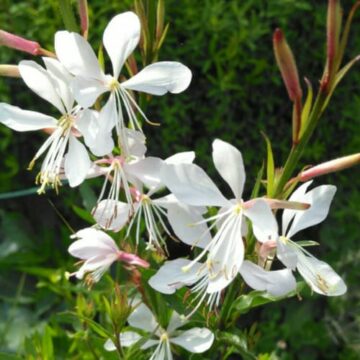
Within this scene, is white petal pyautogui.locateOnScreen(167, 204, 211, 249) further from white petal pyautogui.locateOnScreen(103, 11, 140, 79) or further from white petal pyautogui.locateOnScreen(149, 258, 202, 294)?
white petal pyautogui.locateOnScreen(103, 11, 140, 79)

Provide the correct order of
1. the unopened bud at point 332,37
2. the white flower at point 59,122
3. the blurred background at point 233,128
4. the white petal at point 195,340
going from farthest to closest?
the blurred background at point 233,128 < the white petal at point 195,340 < the white flower at point 59,122 < the unopened bud at point 332,37

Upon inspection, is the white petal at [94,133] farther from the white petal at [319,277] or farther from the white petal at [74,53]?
the white petal at [319,277]

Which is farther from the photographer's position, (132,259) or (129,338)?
(129,338)

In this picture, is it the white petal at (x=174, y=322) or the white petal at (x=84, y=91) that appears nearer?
the white petal at (x=84, y=91)

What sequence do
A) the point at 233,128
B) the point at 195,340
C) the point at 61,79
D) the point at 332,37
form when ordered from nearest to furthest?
the point at 332,37
the point at 61,79
the point at 195,340
the point at 233,128

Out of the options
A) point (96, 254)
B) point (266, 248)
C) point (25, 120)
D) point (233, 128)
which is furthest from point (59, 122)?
point (233, 128)

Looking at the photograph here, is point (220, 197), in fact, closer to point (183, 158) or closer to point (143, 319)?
point (183, 158)

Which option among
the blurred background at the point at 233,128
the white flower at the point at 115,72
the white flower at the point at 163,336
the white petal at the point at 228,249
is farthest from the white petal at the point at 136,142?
the blurred background at the point at 233,128

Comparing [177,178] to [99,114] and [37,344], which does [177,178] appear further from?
[37,344]
